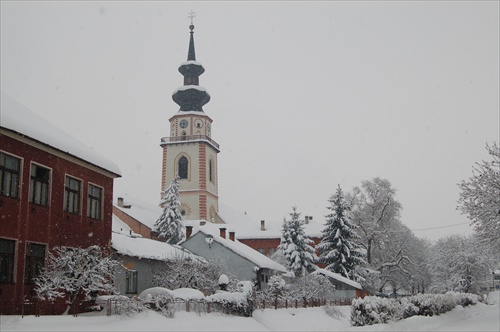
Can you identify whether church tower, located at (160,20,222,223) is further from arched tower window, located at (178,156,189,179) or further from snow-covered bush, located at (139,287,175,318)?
snow-covered bush, located at (139,287,175,318)

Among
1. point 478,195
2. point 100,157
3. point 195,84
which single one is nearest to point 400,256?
point 478,195

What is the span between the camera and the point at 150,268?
34906mm

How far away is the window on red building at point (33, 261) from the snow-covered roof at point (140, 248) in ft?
26.3

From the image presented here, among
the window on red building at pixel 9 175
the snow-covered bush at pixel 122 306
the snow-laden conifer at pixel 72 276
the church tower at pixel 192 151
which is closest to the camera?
the window on red building at pixel 9 175

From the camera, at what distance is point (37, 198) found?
2216 cm

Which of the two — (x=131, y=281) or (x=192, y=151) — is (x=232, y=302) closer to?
(x=131, y=281)

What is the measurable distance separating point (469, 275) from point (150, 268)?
130 feet

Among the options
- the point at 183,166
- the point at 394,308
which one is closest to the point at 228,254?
the point at 394,308

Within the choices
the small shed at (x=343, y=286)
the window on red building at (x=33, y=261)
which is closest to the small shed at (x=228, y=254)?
the small shed at (x=343, y=286)

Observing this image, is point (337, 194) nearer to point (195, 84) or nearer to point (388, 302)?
point (388, 302)

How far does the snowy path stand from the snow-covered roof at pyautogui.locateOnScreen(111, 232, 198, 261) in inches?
286

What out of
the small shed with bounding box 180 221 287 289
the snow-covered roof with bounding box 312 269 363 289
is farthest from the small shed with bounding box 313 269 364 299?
the small shed with bounding box 180 221 287 289

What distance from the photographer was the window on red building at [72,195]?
24109 mm

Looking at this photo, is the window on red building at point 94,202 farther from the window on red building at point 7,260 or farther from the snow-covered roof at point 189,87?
the snow-covered roof at point 189,87
